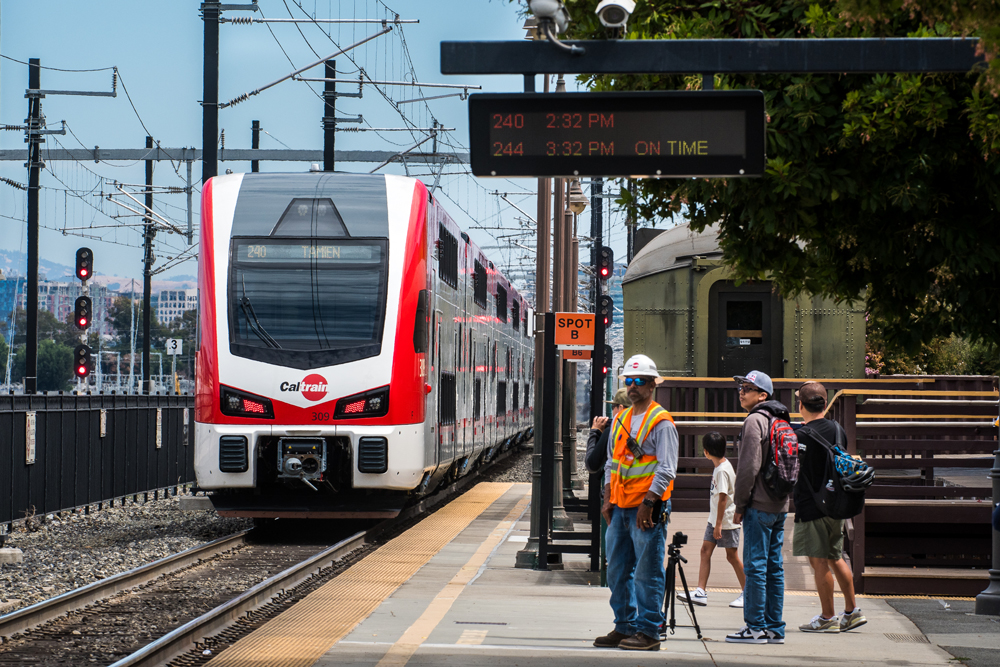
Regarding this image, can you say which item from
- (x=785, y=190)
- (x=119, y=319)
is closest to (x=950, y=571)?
(x=785, y=190)

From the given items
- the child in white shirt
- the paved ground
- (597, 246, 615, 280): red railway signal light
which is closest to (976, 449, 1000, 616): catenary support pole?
the paved ground

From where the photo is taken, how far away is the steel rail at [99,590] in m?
8.73

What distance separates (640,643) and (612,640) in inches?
8.2

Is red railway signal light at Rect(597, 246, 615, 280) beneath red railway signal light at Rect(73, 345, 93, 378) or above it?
above

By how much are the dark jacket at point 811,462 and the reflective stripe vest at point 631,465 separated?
1.32 m

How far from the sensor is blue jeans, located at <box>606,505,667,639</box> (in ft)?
24.5

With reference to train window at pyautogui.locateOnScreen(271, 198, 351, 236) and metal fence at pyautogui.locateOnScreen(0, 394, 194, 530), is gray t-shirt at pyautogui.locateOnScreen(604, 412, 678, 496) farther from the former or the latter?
metal fence at pyautogui.locateOnScreen(0, 394, 194, 530)

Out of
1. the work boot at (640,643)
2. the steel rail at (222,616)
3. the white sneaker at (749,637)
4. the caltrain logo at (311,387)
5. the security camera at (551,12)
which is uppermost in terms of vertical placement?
the security camera at (551,12)

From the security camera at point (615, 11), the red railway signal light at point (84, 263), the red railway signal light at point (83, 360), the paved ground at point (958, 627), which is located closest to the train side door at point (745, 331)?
the paved ground at point (958, 627)

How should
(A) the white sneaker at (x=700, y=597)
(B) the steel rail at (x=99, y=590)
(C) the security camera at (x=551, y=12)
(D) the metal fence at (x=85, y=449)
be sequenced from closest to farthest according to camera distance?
(C) the security camera at (x=551, y=12), (B) the steel rail at (x=99, y=590), (A) the white sneaker at (x=700, y=597), (D) the metal fence at (x=85, y=449)

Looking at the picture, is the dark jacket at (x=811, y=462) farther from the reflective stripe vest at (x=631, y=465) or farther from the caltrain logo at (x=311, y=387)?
the caltrain logo at (x=311, y=387)

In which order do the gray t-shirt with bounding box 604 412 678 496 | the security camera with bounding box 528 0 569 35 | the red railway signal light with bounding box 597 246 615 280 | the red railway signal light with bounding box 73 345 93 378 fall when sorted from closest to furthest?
the security camera with bounding box 528 0 569 35 → the gray t-shirt with bounding box 604 412 678 496 → the red railway signal light with bounding box 597 246 615 280 → the red railway signal light with bounding box 73 345 93 378

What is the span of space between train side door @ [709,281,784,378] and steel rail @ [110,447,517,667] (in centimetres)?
527

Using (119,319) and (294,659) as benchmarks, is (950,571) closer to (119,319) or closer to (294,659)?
(294,659)
